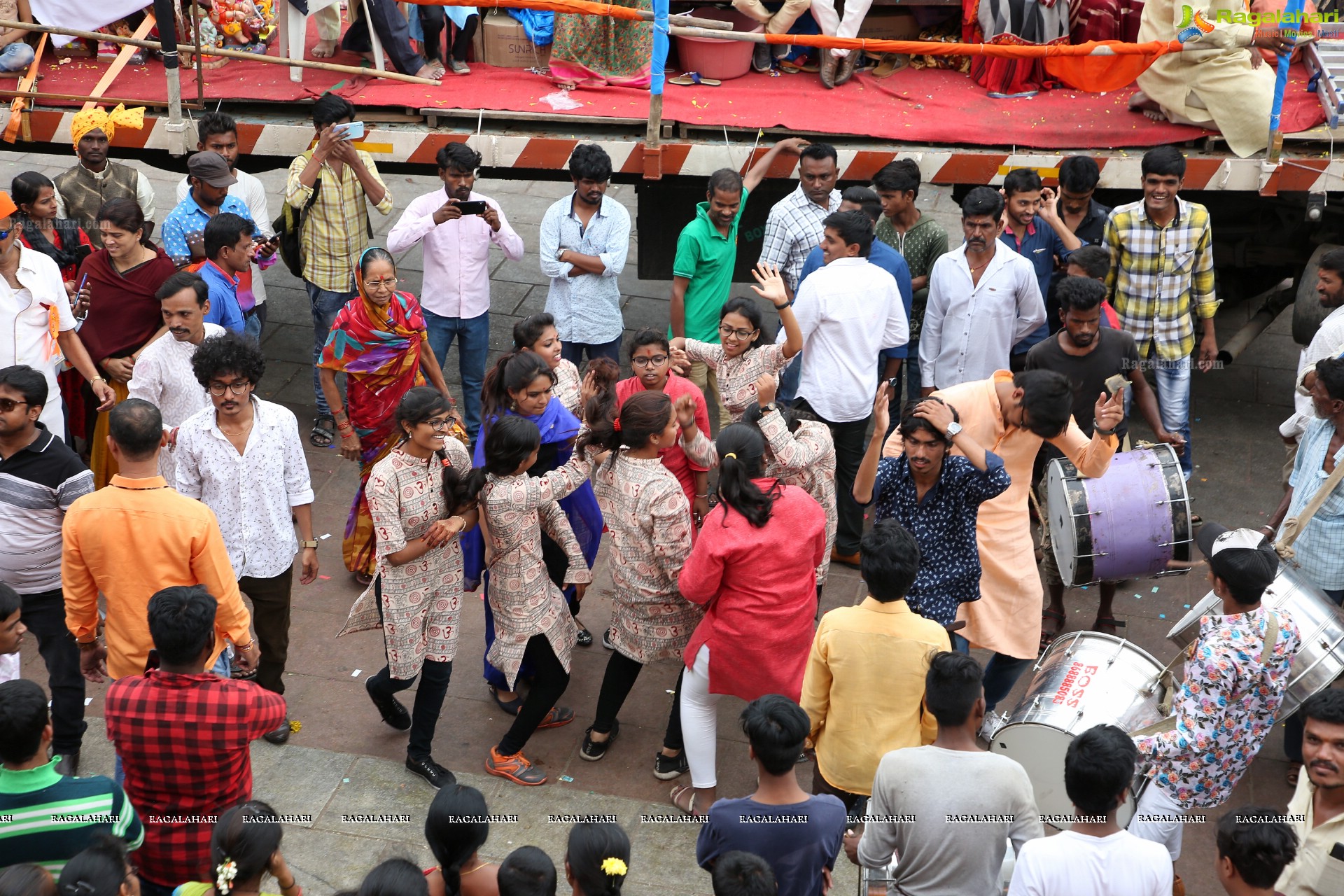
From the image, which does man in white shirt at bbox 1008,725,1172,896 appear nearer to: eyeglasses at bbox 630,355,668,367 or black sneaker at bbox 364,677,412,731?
eyeglasses at bbox 630,355,668,367

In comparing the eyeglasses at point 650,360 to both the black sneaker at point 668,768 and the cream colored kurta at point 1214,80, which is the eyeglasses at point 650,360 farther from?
the cream colored kurta at point 1214,80

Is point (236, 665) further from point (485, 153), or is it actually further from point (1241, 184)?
point (1241, 184)

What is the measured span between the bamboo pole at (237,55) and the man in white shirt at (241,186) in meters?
0.38

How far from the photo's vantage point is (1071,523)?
539 cm

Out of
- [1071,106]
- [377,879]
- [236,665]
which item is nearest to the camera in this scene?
[377,879]

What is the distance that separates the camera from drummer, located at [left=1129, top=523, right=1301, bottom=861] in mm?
3955

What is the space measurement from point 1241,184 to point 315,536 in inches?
214

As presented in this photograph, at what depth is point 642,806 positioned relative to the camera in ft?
16.0

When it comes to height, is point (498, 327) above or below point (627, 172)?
below

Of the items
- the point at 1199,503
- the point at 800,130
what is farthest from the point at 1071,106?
the point at 1199,503

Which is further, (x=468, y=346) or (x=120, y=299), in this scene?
(x=468, y=346)

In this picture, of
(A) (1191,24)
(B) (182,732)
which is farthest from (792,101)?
(B) (182,732)

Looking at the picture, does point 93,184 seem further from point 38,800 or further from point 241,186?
point 38,800

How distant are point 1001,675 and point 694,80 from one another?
14.5ft
